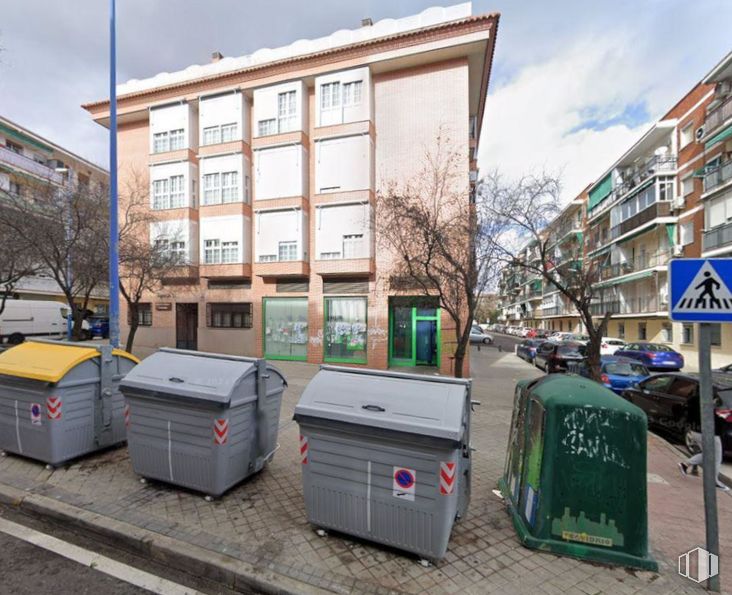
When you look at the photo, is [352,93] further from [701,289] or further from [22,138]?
[22,138]

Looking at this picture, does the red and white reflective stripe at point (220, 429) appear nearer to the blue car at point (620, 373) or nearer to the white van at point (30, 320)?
the blue car at point (620, 373)

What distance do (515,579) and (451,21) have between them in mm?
17967

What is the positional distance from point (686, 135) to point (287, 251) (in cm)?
2641

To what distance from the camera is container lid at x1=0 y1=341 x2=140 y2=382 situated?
4.27 metres

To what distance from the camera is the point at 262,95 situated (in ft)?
55.7

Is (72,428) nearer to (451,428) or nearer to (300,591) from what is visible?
(300,591)

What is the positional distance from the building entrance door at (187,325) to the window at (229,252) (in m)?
3.67

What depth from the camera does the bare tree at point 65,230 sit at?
10297 mm

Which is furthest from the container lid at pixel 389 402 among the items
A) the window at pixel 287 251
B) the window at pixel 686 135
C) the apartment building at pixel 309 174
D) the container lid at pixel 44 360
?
the window at pixel 686 135

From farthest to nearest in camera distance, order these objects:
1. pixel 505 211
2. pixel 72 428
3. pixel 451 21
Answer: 1. pixel 451 21
2. pixel 505 211
3. pixel 72 428

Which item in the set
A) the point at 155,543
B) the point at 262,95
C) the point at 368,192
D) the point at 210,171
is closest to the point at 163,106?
the point at 210,171

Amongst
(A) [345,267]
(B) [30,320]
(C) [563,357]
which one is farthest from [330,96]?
(B) [30,320]

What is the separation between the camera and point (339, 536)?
3225 millimetres

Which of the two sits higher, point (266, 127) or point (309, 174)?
point (266, 127)
